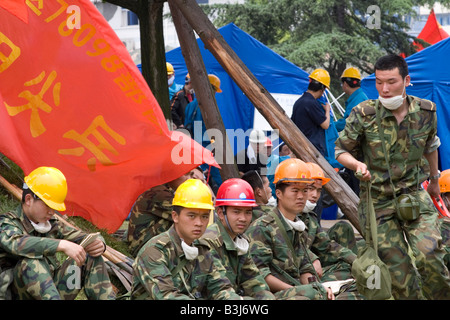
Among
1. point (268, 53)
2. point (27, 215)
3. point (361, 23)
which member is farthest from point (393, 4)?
point (27, 215)

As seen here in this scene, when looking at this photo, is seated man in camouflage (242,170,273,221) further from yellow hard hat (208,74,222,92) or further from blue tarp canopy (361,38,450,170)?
blue tarp canopy (361,38,450,170)

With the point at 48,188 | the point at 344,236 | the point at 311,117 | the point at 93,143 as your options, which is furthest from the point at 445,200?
the point at 48,188

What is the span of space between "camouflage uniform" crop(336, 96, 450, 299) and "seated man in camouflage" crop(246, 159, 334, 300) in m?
0.74

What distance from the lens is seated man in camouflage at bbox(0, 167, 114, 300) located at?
17.7ft

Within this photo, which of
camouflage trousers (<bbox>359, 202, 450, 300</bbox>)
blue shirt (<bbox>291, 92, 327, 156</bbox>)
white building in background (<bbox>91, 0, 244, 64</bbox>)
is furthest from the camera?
white building in background (<bbox>91, 0, 244, 64</bbox>)

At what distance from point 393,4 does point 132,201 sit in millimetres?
10985

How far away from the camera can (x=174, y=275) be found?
214 inches

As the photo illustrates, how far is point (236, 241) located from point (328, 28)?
500 inches

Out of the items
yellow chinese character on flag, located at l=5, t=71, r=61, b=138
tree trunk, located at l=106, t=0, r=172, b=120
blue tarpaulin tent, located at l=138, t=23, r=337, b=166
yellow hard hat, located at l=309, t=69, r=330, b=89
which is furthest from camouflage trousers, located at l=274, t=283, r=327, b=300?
blue tarpaulin tent, located at l=138, t=23, r=337, b=166

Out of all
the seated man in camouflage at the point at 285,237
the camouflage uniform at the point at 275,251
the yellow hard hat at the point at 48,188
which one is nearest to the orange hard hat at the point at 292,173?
the seated man in camouflage at the point at 285,237

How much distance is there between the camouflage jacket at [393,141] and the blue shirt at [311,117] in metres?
3.29

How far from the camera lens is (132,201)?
7.63 m

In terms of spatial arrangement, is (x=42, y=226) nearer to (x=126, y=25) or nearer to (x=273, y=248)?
(x=273, y=248)

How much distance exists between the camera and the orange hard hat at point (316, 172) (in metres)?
7.65
